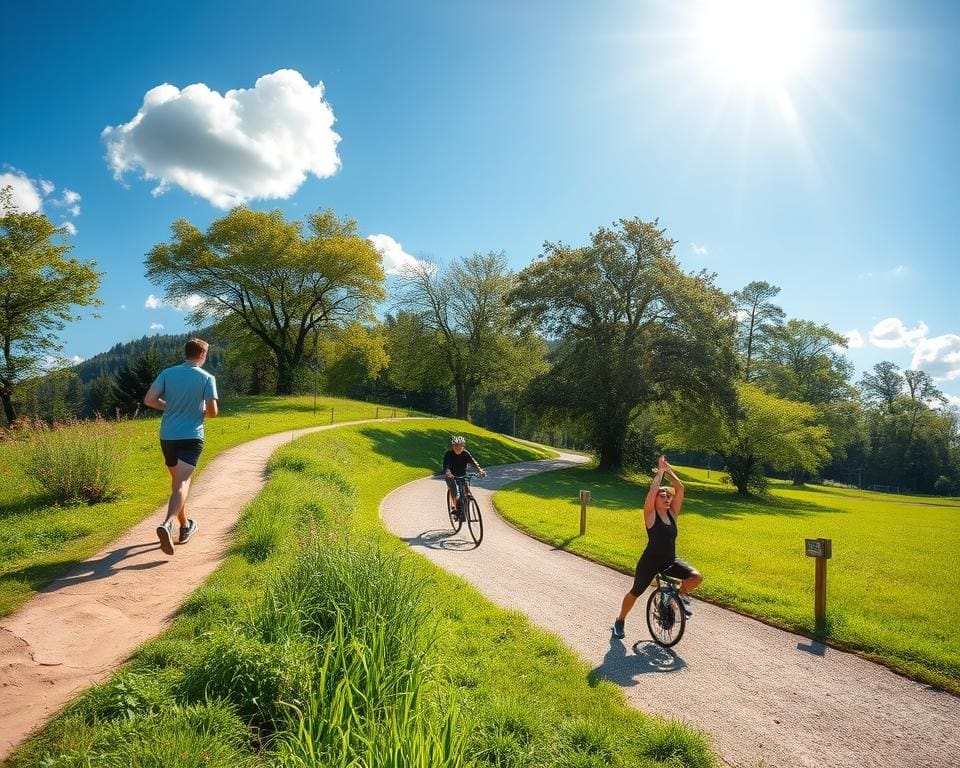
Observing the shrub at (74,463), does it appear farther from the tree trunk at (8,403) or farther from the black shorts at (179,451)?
the tree trunk at (8,403)

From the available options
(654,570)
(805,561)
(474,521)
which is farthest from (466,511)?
(805,561)

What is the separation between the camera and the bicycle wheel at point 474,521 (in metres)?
11.6

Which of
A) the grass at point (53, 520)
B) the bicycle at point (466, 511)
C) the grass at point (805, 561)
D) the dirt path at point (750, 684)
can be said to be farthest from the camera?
the bicycle at point (466, 511)

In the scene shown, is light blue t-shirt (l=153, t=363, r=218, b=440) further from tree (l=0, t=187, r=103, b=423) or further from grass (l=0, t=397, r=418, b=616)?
tree (l=0, t=187, r=103, b=423)

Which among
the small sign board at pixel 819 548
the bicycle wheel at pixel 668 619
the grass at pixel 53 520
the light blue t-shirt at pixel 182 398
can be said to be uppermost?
the light blue t-shirt at pixel 182 398

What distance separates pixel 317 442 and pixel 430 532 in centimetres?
1073

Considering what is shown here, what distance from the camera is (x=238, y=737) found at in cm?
315

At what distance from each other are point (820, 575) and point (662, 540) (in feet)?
10.9

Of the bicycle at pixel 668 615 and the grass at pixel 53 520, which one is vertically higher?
the grass at pixel 53 520

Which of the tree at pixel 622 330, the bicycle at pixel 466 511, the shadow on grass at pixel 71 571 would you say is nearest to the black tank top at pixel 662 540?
the bicycle at pixel 466 511

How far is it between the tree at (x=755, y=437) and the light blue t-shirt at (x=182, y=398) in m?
32.5

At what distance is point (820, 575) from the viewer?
786 centimetres

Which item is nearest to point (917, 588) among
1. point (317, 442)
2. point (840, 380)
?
point (317, 442)

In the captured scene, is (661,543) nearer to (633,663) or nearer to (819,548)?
(633,663)
